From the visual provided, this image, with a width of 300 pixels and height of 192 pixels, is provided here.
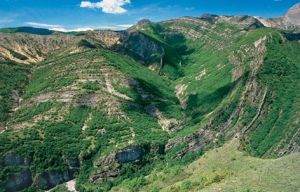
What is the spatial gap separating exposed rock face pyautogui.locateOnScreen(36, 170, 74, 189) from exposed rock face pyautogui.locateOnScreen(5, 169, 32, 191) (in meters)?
3.25

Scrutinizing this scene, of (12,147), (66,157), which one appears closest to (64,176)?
(66,157)

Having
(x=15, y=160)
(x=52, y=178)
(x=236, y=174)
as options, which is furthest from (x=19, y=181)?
(x=236, y=174)

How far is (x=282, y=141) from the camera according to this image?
193875 mm

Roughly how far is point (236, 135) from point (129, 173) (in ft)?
127

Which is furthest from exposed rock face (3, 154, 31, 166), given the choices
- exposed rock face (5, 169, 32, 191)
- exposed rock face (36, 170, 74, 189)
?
exposed rock face (36, 170, 74, 189)

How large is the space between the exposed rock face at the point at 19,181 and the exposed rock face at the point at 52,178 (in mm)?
3248

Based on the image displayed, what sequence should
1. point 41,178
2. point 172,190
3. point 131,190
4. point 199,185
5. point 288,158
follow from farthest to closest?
point 41,178 → point 131,190 → point 172,190 → point 199,185 → point 288,158

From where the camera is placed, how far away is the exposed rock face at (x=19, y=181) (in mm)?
185375

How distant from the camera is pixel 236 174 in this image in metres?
121

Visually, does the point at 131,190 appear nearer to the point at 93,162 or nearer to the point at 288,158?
the point at 93,162

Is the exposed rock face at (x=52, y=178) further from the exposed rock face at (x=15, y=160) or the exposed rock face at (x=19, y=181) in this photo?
the exposed rock face at (x=15, y=160)

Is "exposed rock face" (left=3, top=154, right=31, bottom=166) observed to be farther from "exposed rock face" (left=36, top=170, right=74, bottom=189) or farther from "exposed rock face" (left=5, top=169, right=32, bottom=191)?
"exposed rock face" (left=36, top=170, right=74, bottom=189)

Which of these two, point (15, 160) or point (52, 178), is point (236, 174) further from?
point (15, 160)

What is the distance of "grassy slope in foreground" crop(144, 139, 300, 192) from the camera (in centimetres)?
10107
